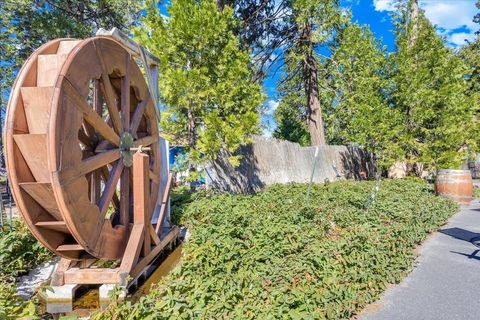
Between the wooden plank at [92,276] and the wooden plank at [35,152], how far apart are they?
0.95m

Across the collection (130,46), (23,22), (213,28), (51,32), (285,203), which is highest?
(23,22)

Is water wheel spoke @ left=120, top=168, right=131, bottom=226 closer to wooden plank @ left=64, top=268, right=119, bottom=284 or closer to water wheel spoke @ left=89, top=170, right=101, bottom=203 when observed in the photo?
water wheel spoke @ left=89, top=170, right=101, bottom=203

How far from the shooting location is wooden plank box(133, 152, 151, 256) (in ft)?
11.4

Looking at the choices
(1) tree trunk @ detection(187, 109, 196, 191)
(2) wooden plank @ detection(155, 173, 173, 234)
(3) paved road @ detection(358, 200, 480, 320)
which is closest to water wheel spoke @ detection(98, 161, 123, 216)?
(2) wooden plank @ detection(155, 173, 173, 234)

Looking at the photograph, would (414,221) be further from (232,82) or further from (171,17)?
(171,17)

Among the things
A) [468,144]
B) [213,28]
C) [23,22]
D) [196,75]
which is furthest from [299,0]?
[23,22]

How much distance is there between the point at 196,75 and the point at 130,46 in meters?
2.20

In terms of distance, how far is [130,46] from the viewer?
423 cm

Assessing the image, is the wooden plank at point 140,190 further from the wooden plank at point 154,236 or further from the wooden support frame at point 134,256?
the wooden plank at point 154,236

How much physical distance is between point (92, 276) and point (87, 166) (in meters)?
1.06

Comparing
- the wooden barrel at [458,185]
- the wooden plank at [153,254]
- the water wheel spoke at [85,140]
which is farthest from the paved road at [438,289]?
the wooden barrel at [458,185]

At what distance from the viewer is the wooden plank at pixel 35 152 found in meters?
2.72

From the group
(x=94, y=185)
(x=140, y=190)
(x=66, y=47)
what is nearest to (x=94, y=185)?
(x=94, y=185)

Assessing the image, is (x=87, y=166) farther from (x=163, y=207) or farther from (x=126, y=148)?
(x=163, y=207)
